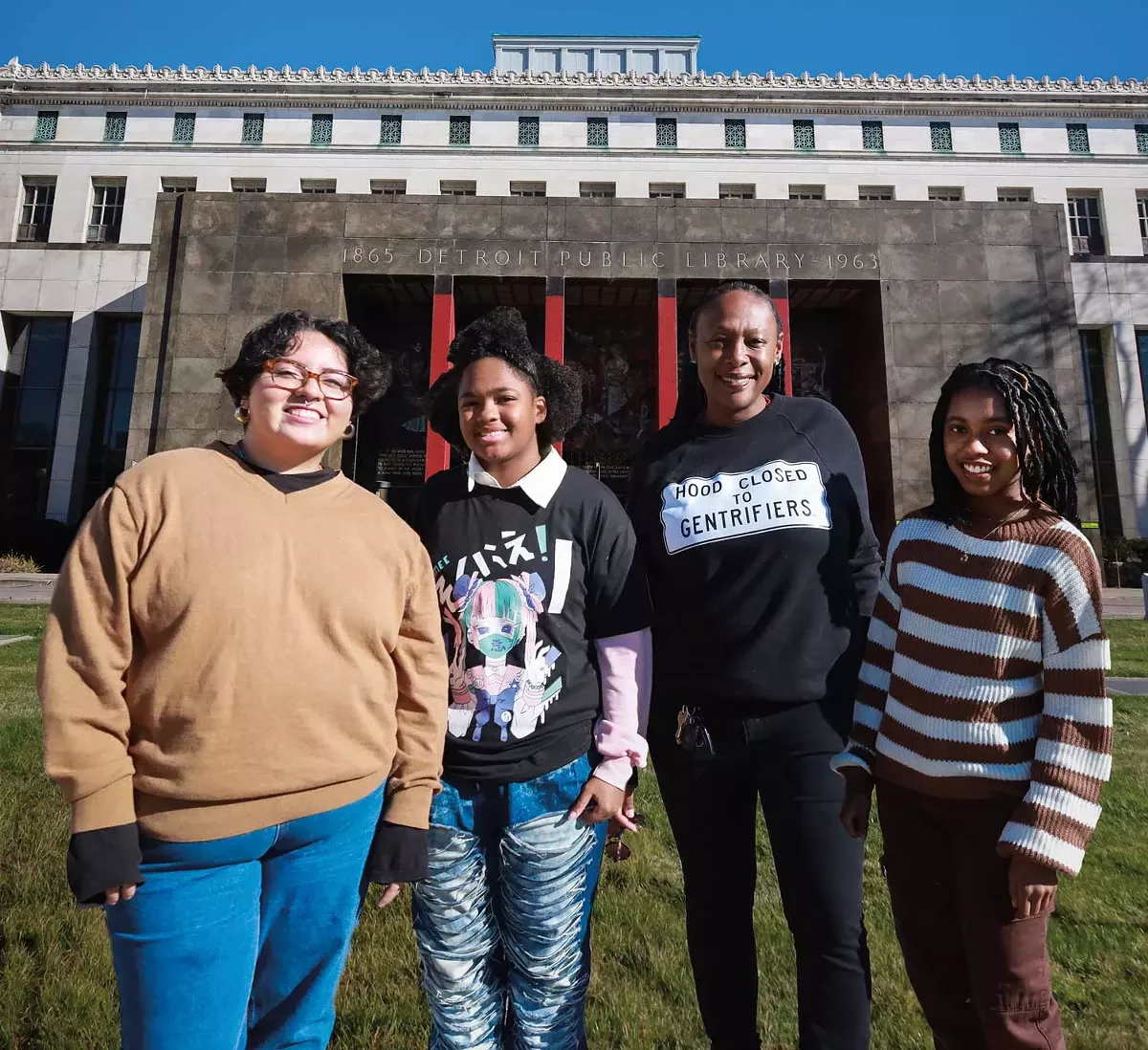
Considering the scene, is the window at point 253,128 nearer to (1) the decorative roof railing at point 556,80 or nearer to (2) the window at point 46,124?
(1) the decorative roof railing at point 556,80

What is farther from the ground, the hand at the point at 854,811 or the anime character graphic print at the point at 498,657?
the anime character graphic print at the point at 498,657

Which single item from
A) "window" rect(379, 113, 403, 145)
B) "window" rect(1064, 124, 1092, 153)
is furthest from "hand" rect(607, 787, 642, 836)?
"window" rect(1064, 124, 1092, 153)

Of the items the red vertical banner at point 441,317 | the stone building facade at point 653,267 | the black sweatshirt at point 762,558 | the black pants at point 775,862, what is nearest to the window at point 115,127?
the stone building facade at point 653,267

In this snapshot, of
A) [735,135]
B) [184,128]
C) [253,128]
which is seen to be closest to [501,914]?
[735,135]

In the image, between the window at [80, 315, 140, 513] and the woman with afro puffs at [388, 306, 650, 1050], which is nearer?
the woman with afro puffs at [388, 306, 650, 1050]

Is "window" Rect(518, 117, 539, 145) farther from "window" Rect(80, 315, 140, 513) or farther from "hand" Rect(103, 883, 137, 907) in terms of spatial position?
"hand" Rect(103, 883, 137, 907)

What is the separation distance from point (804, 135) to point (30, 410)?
111 feet

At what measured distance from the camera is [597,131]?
30.9m

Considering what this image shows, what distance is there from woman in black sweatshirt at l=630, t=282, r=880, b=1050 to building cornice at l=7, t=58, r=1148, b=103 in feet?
109

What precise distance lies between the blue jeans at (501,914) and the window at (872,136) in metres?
35.8

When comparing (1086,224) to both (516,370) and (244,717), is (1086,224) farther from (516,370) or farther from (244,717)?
(244,717)

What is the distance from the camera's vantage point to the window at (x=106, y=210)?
1174 inches

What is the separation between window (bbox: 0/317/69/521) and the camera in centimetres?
2731

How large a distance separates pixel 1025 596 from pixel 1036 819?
552mm
